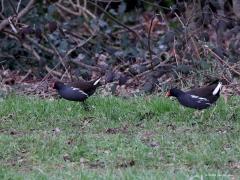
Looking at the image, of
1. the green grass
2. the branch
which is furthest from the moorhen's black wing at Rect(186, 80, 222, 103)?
the branch

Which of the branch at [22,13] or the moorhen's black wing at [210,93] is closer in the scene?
the moorhen's black wing at [210,93]

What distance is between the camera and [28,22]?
14336 millimetres

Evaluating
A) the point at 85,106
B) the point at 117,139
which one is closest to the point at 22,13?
the point at 85,106

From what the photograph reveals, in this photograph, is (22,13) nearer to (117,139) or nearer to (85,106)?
(85,106)

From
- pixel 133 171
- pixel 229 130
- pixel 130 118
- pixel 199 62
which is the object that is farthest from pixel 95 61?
pixel 133 171

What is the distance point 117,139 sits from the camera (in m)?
9.00

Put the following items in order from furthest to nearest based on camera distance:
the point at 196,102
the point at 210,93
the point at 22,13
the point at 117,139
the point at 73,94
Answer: the point at 22,13 < the point at 73,94 < the point at 210,93 < the point at 196,102 < the point at 117,139

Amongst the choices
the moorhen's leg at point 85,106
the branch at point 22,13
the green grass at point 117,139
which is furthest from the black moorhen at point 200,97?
the branch at point 22,13

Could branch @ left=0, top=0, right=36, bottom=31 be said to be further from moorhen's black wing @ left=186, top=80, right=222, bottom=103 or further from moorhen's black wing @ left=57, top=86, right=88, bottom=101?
moorhen's black wing @ left=186, top=80, right=222, bottom=103

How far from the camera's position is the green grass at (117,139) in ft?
25.7

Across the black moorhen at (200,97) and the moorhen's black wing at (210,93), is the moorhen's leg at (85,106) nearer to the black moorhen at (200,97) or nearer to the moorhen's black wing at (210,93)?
the black moorhen at (200,97)

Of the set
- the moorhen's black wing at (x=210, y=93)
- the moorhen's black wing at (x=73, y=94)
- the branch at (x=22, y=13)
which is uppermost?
the moorhen's black wing at (x=210, y=93)

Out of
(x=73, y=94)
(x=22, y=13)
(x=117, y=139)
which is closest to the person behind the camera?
(x=117, y=139)

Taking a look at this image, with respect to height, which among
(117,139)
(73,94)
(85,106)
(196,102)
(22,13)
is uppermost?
(196,102)
